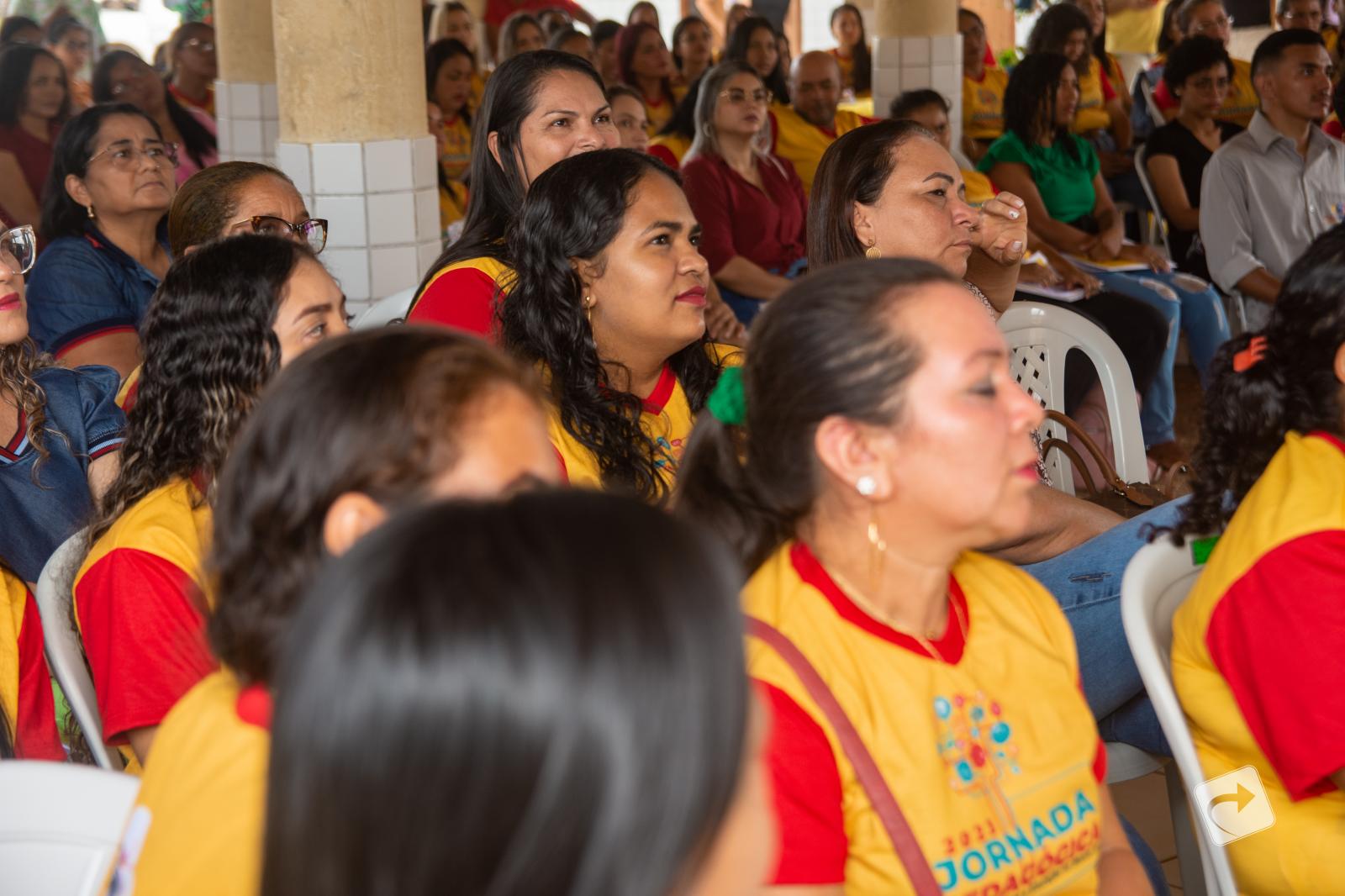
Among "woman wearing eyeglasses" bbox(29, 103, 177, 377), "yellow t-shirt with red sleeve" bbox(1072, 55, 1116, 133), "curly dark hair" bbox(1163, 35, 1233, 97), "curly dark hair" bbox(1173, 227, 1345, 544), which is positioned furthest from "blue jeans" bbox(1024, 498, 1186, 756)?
"yellow t-shirt with red sleeve" bbox(1072, 55, 1116, 133)

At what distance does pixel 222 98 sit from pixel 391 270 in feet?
7.07

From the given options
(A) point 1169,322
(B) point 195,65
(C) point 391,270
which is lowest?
(A) point 1169,322

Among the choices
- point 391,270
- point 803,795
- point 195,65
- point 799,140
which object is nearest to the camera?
point 803,795

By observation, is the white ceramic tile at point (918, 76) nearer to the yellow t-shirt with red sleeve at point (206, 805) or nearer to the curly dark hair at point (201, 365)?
the curly dark hair at point (201, 365)

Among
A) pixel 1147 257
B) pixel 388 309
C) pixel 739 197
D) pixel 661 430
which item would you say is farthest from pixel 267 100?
pixel 661 430

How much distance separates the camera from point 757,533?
1427 millimetres

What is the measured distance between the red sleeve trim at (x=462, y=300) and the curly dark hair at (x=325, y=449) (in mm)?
1319

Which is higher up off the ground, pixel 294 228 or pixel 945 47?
pixel 945 47

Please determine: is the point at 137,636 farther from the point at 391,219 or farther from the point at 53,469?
the point at 391,219

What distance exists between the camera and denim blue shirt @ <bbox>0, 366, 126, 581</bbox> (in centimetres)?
217

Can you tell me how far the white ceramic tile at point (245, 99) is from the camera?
5828mm

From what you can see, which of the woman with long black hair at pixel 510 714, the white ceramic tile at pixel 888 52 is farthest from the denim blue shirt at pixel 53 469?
the white ceramic tile at pixel 888 52

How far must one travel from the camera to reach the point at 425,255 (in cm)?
435

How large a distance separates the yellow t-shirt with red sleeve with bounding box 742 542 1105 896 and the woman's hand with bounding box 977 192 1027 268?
124cm
